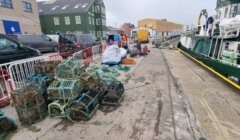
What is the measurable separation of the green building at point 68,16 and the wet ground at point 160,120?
27352 mm

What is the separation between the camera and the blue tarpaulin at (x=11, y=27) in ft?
52.4

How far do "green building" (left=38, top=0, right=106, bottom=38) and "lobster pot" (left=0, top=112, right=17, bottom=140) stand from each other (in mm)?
27833

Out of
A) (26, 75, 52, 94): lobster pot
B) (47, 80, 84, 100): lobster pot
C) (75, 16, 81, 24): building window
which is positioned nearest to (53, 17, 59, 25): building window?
(75, 16, 81, 24): building window

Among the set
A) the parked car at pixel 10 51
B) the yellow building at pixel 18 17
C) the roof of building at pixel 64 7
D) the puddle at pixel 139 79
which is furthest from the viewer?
the roof of building at pixel 64 7

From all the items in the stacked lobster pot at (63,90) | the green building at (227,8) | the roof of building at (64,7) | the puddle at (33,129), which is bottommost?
the puddle at (33,129)

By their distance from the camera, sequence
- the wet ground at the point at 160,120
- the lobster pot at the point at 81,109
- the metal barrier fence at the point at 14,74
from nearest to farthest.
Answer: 1. the wet ground at the point at 160,120
2. the lobster pot at the point at 81,109
3. the metal barrier fence at the point at 14,74

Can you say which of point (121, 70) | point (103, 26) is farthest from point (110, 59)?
point (103, 26)

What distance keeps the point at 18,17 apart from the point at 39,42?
8899 millimetres

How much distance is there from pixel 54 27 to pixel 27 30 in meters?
11.3

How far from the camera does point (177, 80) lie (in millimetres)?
5555

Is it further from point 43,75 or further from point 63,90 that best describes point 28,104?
point 43,75

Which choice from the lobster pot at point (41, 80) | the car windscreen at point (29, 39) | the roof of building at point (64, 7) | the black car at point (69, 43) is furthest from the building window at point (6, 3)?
the lobster pot at point (41, 80)

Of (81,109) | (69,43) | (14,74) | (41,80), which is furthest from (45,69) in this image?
(69,43)

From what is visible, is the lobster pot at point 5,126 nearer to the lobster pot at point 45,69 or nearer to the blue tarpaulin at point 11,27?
the lobster pot at point 45,69
